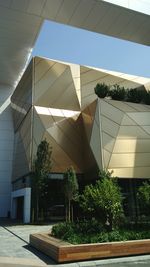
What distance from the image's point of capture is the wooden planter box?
28.9ft

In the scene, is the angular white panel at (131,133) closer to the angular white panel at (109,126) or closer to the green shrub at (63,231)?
the angular white panel at (109,126)

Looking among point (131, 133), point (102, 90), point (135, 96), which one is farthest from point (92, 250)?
point (135, 96)

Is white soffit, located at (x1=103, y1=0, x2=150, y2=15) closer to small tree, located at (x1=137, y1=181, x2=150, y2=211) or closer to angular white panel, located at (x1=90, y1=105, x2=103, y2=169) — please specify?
angular white panel, located at (x1=90, y1=105, x2=103, y2=169)

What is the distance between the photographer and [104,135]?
76.2 ft

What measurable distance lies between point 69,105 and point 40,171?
7885 millimetres

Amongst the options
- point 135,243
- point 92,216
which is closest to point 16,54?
point 92,216

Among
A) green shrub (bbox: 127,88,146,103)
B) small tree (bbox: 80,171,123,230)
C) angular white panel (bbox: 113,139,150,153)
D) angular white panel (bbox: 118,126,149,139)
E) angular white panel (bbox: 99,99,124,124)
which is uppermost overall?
green shrub (bbox: 127,88,146,103)

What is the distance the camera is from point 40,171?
76.9 ft

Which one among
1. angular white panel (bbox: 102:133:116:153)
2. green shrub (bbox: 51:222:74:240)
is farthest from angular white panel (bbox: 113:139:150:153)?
green shrub (bbox: 51:222:74:240)

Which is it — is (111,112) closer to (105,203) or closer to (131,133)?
(131,133)

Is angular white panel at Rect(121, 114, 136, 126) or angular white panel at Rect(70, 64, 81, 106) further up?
angular white panel at Rect(70, 64, 81, 106)

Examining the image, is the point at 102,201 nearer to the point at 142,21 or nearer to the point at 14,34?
the point at 142,21

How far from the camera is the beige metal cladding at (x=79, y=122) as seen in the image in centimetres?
2330

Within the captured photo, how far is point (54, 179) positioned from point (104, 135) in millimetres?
6210
